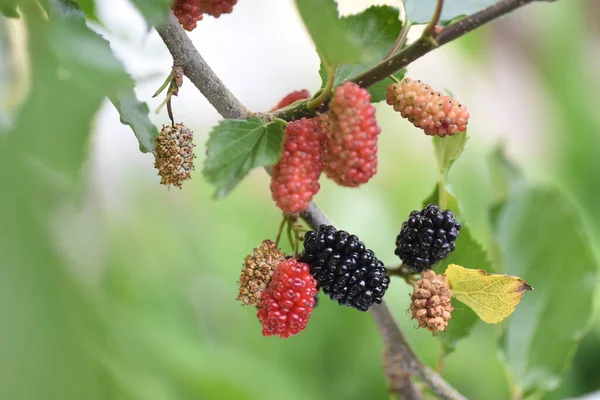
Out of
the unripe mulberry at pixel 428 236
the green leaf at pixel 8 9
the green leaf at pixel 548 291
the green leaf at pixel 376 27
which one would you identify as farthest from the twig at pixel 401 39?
the green leaf at pixel 548 291

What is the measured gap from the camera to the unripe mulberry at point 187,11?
0.40 m

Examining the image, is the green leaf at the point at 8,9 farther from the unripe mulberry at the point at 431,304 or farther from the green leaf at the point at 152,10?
the unripe mulberry at the point at 431,304

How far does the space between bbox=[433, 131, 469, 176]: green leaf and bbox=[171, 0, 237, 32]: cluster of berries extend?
174 millimetres

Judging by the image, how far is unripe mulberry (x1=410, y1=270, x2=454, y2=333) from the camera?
403mm

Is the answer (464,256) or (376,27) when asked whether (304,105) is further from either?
(464,256)

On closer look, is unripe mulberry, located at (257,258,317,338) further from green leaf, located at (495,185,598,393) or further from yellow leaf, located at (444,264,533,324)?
green leaf, located at (495,185,598,393)

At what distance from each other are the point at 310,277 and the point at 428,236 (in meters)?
0.09

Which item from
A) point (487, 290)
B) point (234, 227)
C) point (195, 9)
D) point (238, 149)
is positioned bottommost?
point (487, 290)

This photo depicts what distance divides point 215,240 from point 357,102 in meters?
0.93

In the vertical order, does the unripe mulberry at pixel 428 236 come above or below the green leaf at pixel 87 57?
below

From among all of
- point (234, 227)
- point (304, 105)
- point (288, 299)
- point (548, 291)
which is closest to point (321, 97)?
point (304, 105)

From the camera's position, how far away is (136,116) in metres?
0.37

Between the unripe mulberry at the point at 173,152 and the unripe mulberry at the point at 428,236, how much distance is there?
0.52ft

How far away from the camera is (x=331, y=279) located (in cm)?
40
